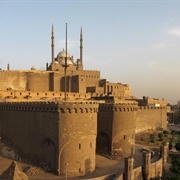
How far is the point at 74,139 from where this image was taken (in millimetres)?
24578

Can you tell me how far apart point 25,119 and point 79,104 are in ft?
22.7

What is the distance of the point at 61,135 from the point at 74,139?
119 centimetres

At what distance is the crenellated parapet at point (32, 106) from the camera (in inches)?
981

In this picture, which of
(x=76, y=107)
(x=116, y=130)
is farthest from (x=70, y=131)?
(x=116, y=130)

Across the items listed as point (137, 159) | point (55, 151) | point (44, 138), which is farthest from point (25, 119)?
point (137, 159)

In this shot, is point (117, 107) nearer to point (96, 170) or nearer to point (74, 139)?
point (96, 170)

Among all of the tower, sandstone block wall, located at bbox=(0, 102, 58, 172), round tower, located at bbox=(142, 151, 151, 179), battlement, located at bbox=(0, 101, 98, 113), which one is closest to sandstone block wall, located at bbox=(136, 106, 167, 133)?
round tower, located at bbox=(142, 151, 151, 179)

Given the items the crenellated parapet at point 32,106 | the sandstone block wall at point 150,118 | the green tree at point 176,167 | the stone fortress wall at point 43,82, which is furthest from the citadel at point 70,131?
the sandstone block wall at point 150,118

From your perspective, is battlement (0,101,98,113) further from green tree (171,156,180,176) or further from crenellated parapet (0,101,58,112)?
green tree (171,156,180,176)

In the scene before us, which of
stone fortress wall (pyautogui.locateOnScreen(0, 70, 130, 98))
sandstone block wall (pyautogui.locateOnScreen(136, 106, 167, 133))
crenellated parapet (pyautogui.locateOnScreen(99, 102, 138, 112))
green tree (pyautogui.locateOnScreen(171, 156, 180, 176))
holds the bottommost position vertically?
green tree (pyautogui.locateOnScreen(171, 156, 180, 176))

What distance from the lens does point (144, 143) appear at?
43.5 m

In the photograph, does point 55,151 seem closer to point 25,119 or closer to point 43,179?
point 43,179

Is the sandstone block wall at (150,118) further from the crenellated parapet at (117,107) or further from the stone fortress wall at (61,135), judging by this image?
the stone fortress wall at (61,135)

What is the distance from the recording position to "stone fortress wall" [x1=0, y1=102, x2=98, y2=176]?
24328mm
